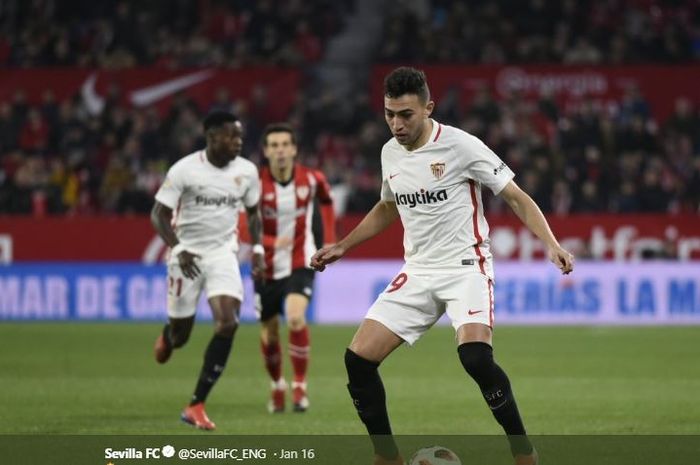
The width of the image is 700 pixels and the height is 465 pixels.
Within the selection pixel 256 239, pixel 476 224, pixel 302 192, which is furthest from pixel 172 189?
pixel 476 224

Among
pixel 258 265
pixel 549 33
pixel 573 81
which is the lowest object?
pixel 258 265

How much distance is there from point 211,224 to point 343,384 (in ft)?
10.2

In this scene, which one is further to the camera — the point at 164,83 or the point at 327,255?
the point at 164,83

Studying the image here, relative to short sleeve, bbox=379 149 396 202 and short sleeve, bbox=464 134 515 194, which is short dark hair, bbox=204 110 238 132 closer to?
short sleeve, bbox=379 149 396 202

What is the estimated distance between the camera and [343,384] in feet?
44.2

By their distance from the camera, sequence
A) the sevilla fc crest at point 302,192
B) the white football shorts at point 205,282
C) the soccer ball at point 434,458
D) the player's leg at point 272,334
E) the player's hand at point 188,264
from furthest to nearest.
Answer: the sevilla fc crest at point 302,192
the player's leg at point 272,334
the white football shorts at point 205,282
the player's hand at point 188,264
the soccer ball at point 434,458

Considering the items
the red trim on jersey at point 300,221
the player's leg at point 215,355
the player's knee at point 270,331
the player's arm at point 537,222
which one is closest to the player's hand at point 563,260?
the player's arm at point 537,222

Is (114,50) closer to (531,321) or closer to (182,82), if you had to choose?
(182,82)

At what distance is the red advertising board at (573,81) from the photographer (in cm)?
2589

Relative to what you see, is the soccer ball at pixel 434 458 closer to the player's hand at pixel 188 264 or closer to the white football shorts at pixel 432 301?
the white football shorts at pixel 432 301

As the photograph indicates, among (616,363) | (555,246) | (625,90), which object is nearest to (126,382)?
(616,363)

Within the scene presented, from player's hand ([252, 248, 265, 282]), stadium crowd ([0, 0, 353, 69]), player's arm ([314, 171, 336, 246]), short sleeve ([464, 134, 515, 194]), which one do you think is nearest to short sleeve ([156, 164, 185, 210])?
player's hand ([252, 248, 265, 282])

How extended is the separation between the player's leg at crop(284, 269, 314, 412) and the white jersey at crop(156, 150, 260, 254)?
92cm

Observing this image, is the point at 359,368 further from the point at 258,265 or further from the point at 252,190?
the point at 252,190
